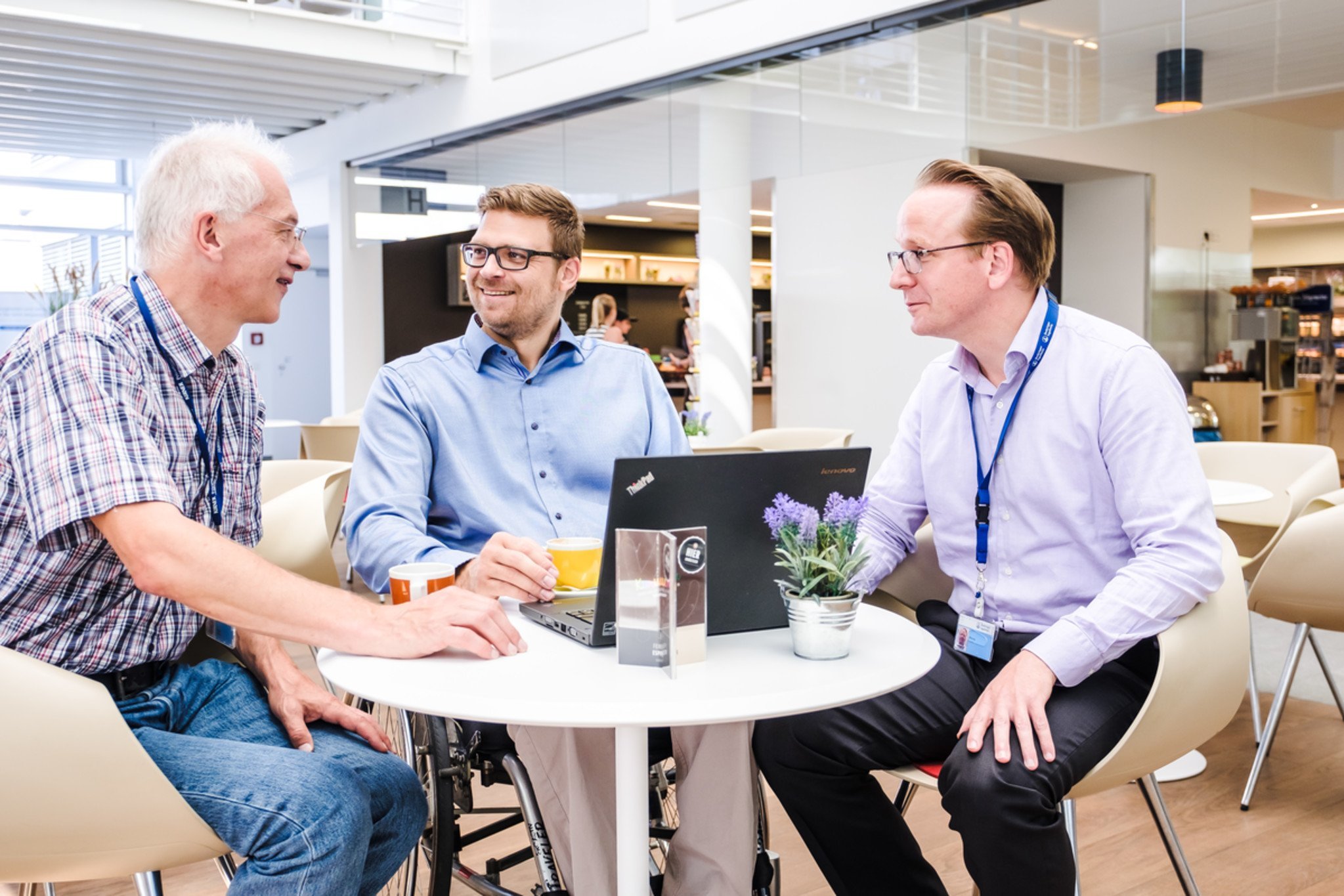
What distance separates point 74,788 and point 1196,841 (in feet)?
8.28

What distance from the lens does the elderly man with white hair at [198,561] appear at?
4.93ft

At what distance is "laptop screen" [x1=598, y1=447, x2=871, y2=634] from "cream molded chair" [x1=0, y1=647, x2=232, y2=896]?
632 millimetres

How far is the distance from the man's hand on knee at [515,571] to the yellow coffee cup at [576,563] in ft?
0.05

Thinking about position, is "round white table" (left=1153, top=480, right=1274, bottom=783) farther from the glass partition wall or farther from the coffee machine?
the coffee machine

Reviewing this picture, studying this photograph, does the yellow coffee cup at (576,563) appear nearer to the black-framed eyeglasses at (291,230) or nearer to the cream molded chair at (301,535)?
the black-framed eyeglasses at (291,230)

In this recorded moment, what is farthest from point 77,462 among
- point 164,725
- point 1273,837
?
point 1273,837

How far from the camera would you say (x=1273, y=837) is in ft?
9.30

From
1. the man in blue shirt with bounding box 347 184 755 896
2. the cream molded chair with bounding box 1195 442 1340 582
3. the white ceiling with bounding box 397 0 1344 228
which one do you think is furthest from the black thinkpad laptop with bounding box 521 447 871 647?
the white ceiling with bounding box 397 0 1344 228

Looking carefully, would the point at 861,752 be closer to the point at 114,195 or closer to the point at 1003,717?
the point at 1003,717

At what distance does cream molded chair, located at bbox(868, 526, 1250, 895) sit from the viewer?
5.74 feet

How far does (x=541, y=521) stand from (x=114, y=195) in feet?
42.6

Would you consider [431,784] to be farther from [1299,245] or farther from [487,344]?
[1299,245]

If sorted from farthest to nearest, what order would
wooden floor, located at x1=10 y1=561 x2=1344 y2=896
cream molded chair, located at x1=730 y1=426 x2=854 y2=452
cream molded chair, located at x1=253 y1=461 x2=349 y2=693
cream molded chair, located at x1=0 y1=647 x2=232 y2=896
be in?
1. cream molded chair, located at x1=730 y1=426 x2=854 y2=452
2. cream molded chair, located at x1=253 y1=461 x2=349 y2=693
3. wooden floor, located at x1=10 y1=561 x2=1344 y2=896
4. cream molded chair, located at x1=0 y1=647 x2=232 y2=896

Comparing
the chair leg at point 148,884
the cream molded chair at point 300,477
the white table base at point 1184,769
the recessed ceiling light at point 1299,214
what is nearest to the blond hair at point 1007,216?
the chair leg at point 148,884
